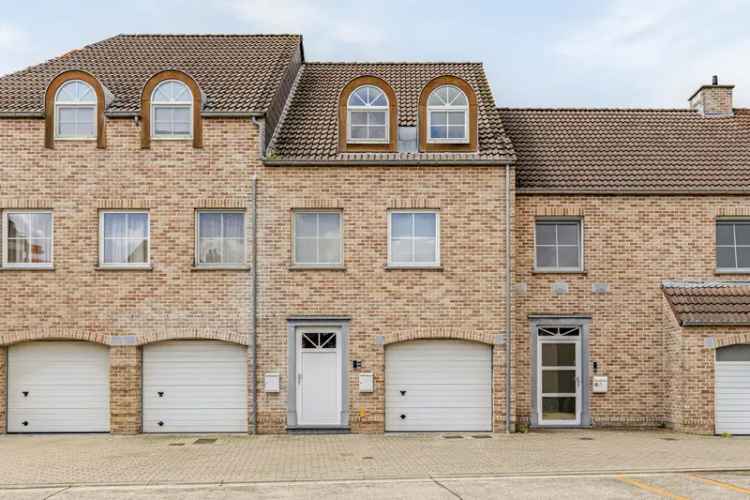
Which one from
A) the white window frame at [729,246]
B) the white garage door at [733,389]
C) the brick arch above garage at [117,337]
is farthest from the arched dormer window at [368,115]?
the white garage door at [733,389]

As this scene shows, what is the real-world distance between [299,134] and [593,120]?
25.9 ft

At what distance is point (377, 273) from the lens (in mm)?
17453

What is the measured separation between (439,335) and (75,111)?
9542 mm

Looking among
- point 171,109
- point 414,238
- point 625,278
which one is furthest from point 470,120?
point 171,109

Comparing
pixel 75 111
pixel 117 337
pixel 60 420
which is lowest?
pixel 60 420

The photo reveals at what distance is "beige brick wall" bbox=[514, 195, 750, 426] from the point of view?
1802cm

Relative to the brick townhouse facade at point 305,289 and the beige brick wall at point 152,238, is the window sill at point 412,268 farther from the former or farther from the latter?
the beige brick wall at point 152,238

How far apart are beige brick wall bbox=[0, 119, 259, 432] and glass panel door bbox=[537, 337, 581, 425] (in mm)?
6899

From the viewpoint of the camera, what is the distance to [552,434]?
1709cm

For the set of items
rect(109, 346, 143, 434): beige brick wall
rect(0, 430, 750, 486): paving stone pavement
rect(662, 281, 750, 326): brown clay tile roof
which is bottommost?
rect(0, 430, 750, 486): paving stone pavement

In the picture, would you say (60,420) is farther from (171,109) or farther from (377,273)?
(377,273)

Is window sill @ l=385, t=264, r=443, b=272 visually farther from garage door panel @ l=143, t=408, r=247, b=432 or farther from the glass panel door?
garage door panel @ l=143, t=408, r=247, b=432

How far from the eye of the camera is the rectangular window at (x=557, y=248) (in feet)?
60.3

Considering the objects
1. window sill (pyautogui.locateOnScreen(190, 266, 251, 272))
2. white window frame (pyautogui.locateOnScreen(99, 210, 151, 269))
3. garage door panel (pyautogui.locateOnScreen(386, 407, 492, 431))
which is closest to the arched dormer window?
window sill (pyautogui.locateOnScreen(190, 266, 251, 272))
